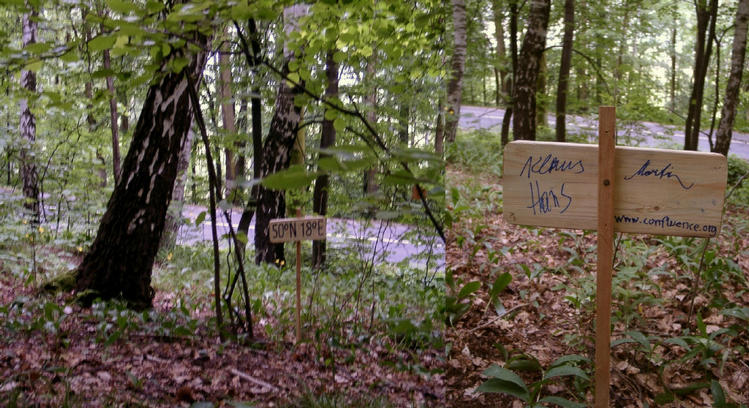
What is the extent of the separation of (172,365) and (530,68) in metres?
4.07

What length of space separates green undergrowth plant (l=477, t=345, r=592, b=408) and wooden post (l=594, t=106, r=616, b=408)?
159mm

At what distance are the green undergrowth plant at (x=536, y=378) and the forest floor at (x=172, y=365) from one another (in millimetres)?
545

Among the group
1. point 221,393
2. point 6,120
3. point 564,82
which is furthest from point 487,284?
point 6,120

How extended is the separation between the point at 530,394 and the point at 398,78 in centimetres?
214

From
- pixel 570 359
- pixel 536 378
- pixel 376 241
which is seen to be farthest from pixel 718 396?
pixel 376 241

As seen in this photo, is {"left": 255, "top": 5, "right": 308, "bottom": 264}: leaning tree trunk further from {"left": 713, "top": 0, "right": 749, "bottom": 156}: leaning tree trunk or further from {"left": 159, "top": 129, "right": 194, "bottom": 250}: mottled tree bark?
{"left": 713, "top": 0, "right": 749, "bottom": 156}: leaning tree trunk

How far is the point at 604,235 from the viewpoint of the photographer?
210cm

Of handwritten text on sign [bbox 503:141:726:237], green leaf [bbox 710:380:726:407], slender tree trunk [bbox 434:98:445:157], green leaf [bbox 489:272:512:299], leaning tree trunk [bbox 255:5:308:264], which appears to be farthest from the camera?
leaning tree trunk [bbox 255:5:308:264]

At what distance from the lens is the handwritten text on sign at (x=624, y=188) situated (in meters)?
2.06

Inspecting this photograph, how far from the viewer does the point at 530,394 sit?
8.24 ft

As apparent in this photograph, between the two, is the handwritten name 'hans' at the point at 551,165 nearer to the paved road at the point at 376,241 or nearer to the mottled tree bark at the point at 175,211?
the paved road at the point at 376,241

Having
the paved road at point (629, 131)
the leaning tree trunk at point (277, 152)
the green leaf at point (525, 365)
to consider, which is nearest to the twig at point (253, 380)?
the green leaf at point (525, 365)

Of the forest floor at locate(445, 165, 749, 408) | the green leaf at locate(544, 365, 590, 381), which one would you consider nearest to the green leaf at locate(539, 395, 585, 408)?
the green leaf at locate(544, 365, 590, 381)

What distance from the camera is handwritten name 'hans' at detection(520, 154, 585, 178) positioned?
2.14m
